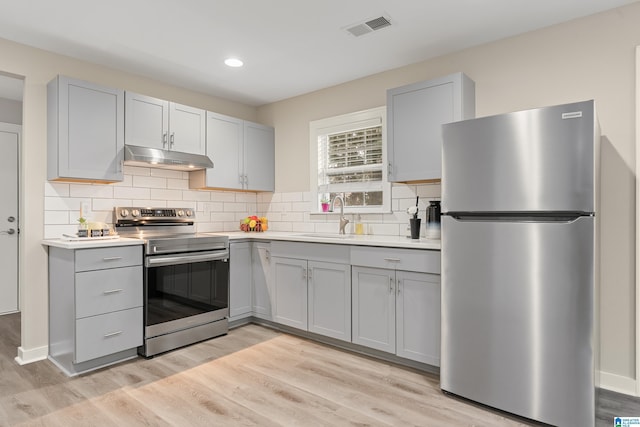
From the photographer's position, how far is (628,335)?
2.39 m

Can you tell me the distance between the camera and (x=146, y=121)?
338 centimetres

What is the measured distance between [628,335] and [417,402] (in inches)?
55.3

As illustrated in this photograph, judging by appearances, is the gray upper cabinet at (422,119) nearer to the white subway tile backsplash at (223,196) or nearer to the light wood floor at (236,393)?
the light wood floor at (236,393)

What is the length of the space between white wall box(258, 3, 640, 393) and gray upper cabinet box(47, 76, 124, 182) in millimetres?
2908

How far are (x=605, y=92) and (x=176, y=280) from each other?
338 centimetres

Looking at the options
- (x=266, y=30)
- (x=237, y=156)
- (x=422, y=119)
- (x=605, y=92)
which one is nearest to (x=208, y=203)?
(x=237, y=156)

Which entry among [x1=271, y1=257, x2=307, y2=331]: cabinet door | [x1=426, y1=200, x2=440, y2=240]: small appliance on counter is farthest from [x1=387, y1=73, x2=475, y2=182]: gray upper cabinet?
[x1=271, y1=257, x2=307, y2=331]: cabinet door

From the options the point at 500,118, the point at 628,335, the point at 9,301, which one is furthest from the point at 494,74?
the point at 9,301

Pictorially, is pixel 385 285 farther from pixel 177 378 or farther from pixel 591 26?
Result: pixel 591 26

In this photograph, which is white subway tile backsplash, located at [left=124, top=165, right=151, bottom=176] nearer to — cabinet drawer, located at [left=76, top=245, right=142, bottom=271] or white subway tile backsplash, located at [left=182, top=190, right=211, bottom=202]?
white subway tile backsplash, located at [left=182, top=190, right=211, bottom=202]

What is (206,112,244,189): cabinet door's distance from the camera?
3910 mm

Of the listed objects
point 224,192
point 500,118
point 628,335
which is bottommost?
point 628,335

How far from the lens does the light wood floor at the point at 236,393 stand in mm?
2096

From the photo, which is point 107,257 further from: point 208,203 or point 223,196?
point 223,196
